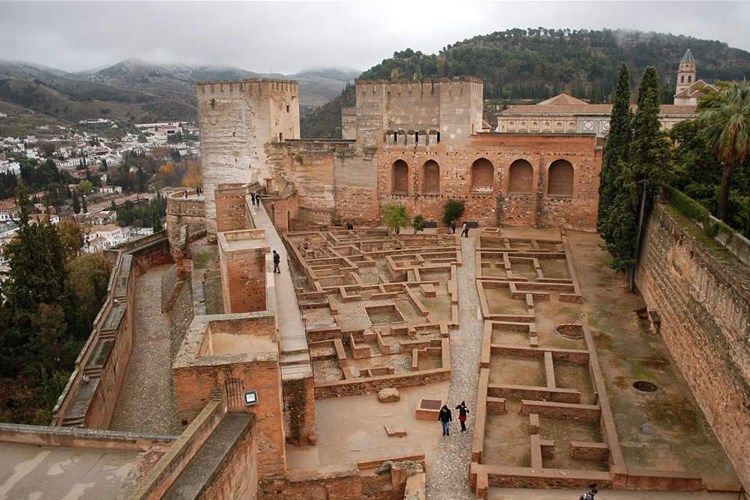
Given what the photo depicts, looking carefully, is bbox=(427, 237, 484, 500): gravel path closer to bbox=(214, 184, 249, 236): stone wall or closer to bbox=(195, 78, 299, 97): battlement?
bbox=(214, 184, 249, 236): stone wall

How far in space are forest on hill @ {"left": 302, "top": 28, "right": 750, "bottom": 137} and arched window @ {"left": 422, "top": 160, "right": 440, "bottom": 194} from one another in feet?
127

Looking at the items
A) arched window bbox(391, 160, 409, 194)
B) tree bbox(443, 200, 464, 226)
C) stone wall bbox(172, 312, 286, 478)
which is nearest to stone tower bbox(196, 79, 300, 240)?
arched window bbox(391, 160, 409, 194)

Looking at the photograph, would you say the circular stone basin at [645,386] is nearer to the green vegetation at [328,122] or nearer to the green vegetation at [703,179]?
the green vegetation at [703,179]

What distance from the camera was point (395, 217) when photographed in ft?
82.6

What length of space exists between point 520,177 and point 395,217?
564 cm

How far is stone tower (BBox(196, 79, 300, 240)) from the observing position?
86.3 ft

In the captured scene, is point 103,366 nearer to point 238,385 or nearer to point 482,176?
point 238,385

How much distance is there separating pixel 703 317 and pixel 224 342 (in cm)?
915

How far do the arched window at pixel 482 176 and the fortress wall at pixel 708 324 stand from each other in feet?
33.3

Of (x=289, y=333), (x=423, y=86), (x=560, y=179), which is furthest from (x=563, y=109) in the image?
(x=289, y=333)

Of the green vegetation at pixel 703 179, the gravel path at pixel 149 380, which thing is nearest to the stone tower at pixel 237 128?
the gravel path at pixel 149 380

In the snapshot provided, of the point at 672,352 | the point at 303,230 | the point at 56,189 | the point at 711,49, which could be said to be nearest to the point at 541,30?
the point at 711,49

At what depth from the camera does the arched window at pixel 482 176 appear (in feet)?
86.4

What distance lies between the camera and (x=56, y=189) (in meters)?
76.3
